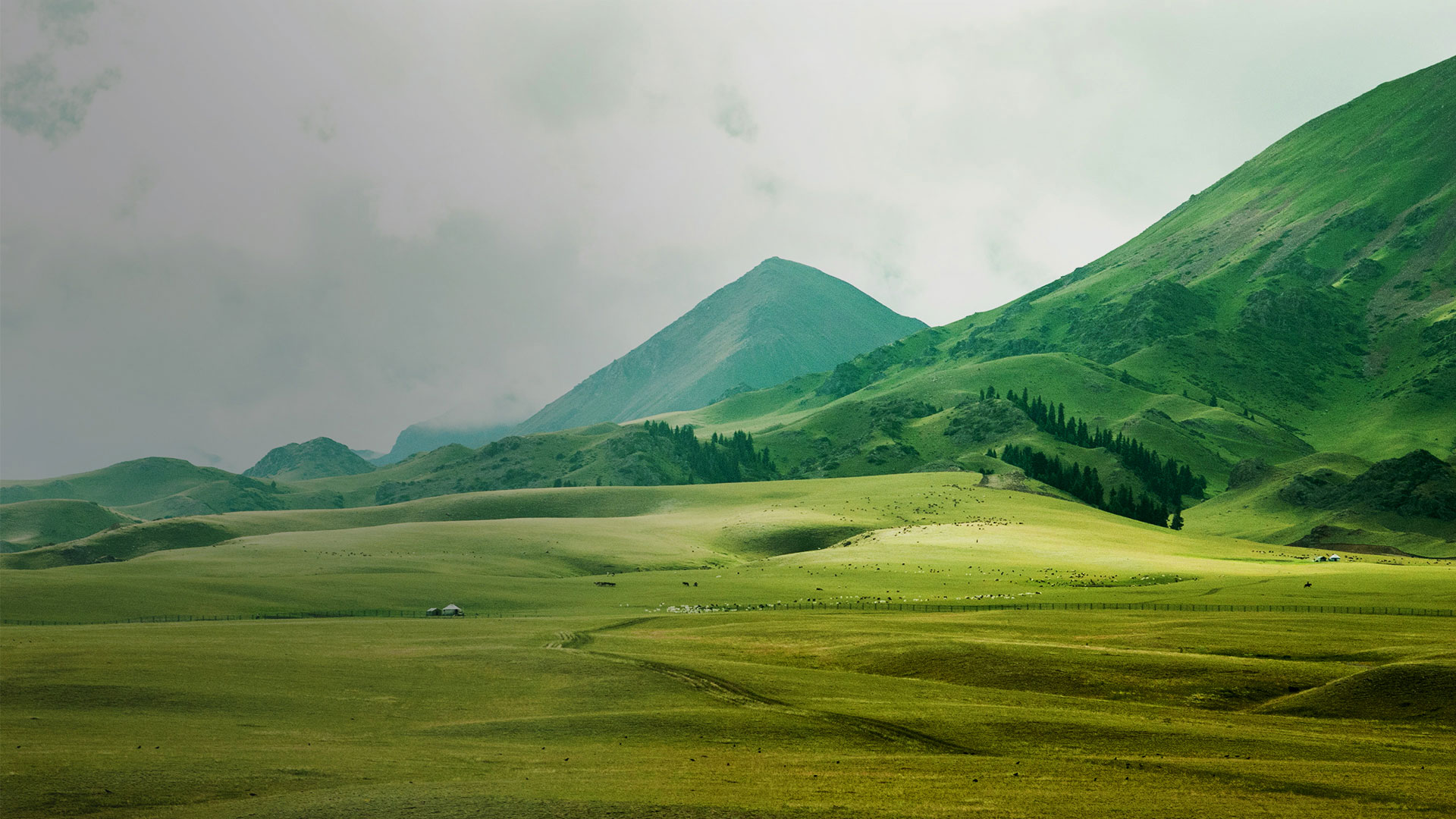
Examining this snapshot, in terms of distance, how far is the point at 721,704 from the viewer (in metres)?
53.8

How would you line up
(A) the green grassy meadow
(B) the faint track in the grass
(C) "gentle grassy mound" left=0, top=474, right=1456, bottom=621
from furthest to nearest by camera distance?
(C) "gentle grassy mound" left=0, top=474, right=1456, bottom=621, (B) the faint track in the grass, (A) the green grassy meadow

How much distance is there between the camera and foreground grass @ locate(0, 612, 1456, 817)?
35750 millimetres

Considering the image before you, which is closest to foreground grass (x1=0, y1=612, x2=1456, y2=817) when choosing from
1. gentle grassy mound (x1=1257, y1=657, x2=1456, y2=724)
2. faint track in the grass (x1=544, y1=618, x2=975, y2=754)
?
faint track in the grass (x1=544, y1=618, x2=975, y2=754)

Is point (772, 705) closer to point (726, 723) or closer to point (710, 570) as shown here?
point (726, 723)

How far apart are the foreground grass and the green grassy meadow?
0.23 m

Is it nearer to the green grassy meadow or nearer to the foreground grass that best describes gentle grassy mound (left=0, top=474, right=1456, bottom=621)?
the green grassy meadow

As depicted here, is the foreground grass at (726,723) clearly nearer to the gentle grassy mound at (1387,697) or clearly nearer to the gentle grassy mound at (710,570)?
the gentle grassy mound at (1387,697)

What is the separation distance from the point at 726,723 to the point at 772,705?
5348mm

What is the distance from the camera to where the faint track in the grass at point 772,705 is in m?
46.5

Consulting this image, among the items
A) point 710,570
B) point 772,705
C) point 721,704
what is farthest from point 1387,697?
point 710,570

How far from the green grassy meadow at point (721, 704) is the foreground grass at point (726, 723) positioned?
0.76ft

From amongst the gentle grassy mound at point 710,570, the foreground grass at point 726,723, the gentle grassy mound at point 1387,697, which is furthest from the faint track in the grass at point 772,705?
the gentle grassy mound at point 710,570

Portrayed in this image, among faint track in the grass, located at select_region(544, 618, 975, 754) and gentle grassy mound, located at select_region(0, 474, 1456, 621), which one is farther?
gentle grassy mound, located at select_region(0, 474, 1456, 621)

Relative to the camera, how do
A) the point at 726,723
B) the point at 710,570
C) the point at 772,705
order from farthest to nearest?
the point at 710,570
the point at 772,705
the point at 726,723
